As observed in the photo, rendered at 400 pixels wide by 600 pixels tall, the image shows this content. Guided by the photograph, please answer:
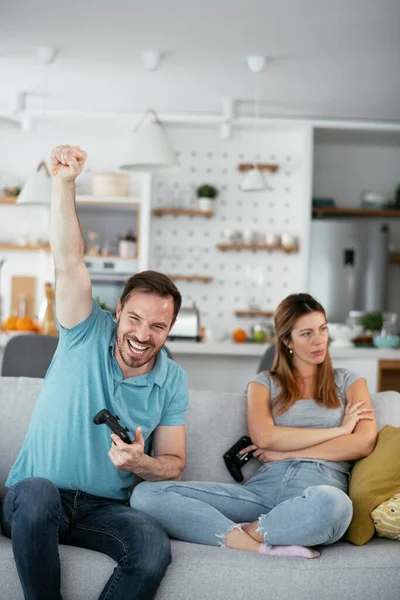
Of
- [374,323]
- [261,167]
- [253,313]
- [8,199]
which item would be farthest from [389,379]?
[8,199]

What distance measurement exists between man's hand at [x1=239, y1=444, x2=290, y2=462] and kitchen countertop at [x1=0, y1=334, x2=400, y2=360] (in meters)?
2.28

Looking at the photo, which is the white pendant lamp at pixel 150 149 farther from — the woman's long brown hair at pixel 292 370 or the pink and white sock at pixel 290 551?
the pink and white sock at pixel 290 551

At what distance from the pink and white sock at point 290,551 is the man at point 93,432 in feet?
1.00

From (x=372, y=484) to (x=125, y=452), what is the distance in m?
0.79

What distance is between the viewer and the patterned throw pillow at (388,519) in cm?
231

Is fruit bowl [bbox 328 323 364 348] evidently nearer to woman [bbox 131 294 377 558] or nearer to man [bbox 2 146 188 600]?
woman [bbox 131 294 377 558]

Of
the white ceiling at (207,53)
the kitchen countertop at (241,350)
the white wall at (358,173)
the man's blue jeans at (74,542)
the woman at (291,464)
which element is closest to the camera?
the man's blue jeans at (74,542)

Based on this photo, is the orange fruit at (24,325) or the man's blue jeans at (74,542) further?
the orange fruit at (24,325)

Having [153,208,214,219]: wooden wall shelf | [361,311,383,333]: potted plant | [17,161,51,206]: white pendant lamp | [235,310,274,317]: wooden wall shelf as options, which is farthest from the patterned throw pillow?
[153,208,214,219]: wooden wall shelf

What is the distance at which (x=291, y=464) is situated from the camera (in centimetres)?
256

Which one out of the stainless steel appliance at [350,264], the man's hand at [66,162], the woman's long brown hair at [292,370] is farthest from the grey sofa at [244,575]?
the stainless steel appliance at [350,264]

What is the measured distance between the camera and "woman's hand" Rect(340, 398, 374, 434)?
258cm

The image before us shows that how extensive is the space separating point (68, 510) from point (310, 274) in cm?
537

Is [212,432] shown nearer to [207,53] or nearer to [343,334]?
[343,334]
